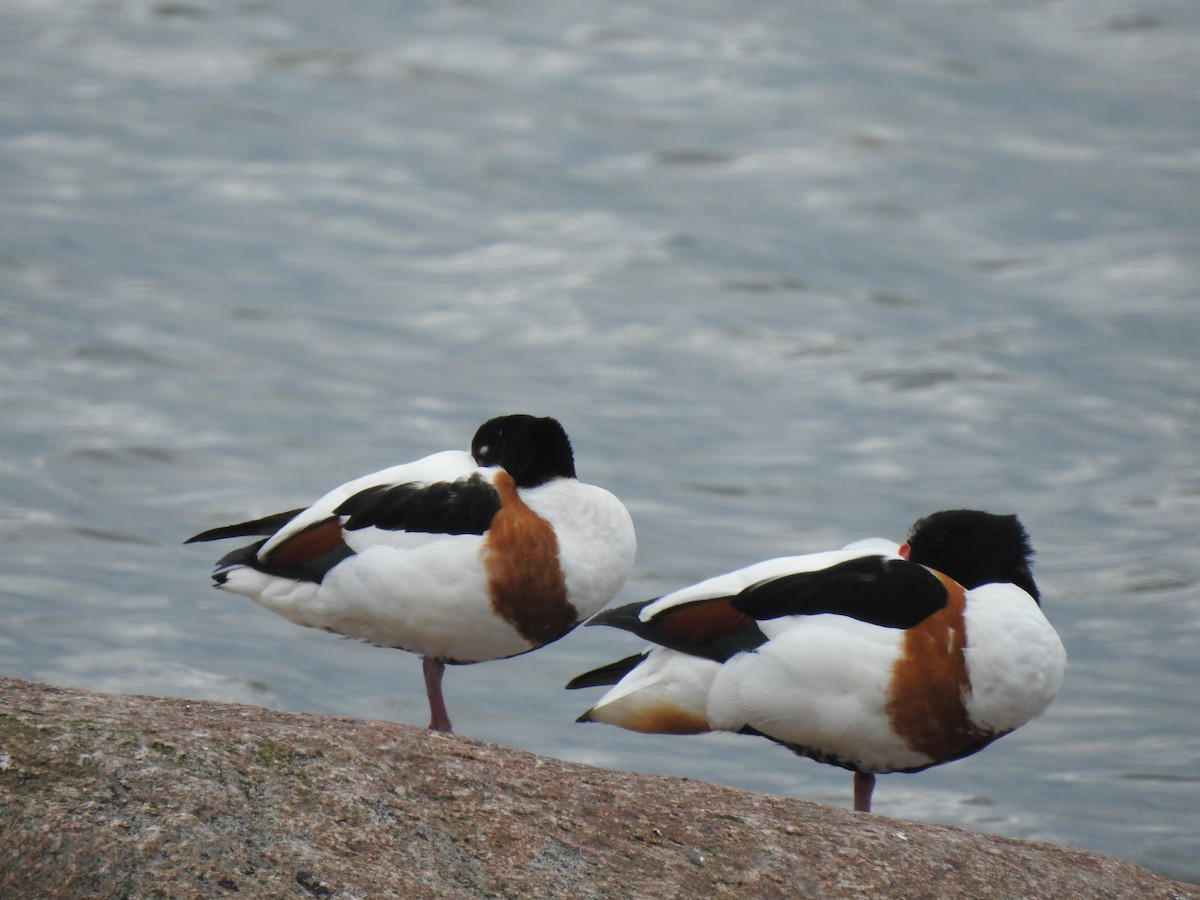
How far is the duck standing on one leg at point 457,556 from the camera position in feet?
19.6

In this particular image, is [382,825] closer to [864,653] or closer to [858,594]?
[864,653]

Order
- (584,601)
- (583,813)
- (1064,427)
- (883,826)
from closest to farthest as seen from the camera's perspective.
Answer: (583,813) → (883,826) → (584,601) → (1064,427)

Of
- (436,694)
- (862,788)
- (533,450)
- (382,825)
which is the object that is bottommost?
(862,788)

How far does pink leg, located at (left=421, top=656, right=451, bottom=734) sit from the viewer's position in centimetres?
604

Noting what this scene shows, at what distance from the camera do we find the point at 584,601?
238 inches

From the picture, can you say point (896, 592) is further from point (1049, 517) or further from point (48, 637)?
point (1049, 517)

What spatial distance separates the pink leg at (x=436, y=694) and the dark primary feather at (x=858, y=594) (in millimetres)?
1135

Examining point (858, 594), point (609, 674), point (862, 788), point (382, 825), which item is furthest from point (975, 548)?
point (382, 825)

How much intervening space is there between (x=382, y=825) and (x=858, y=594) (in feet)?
6.94

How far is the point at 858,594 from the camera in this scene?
18.6 ft

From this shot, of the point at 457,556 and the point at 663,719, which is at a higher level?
the point at 457,556

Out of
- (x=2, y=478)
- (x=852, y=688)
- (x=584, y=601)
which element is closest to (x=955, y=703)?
(x=852, y=688)

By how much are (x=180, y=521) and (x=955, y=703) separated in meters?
9.95

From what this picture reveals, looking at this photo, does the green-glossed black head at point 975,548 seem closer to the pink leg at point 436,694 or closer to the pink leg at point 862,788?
the pink leg at point 862,788
